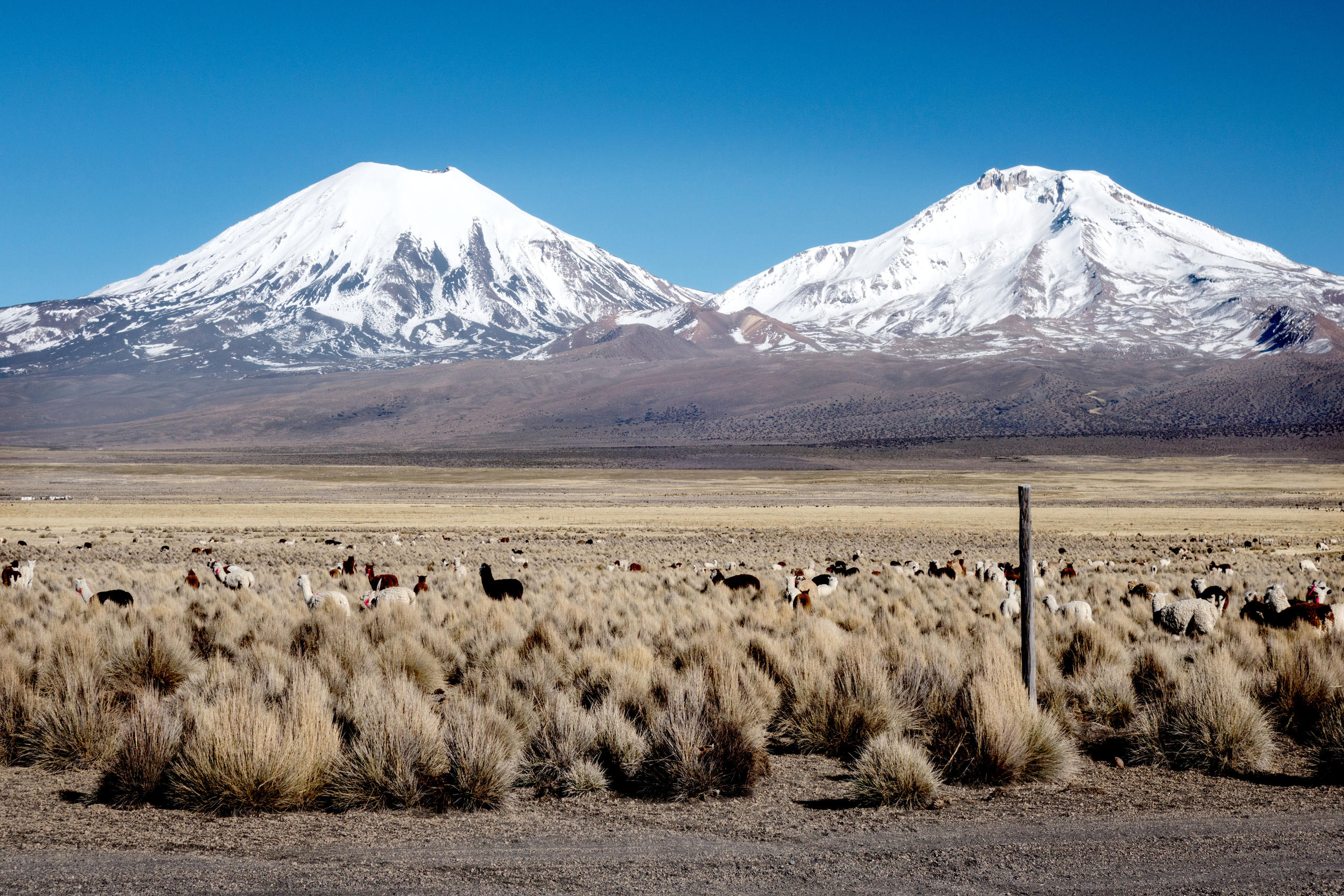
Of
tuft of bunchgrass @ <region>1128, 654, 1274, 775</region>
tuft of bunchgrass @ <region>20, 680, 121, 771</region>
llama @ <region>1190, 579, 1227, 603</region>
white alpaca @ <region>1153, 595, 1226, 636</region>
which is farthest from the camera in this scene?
llama @ <region>1190, 579, 1227, 603</region>

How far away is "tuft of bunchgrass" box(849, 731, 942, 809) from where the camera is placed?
262 inches

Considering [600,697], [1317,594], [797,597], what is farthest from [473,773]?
[1317,594]

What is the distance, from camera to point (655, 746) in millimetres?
7188

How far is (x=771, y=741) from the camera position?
837 centimetres

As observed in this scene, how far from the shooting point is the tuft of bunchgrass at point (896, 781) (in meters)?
6.64

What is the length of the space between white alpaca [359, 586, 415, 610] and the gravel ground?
743cm

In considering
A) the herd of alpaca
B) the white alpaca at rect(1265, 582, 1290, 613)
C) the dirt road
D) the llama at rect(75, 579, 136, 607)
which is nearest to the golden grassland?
the llama at rect(75, 579, 136, 607)

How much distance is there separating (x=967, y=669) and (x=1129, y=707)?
1367 mm

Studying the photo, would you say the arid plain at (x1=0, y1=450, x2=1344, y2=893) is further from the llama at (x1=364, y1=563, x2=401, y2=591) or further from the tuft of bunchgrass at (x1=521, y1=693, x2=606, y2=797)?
the llama at (x1=364, y1=563, x2=401, y2=591)

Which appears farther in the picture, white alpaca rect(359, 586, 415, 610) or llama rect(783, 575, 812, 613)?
llama rect(783, 575, 812, 613)

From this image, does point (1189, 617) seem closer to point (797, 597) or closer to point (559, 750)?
point (797, 597)

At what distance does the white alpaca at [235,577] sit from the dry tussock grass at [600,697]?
1.78 m

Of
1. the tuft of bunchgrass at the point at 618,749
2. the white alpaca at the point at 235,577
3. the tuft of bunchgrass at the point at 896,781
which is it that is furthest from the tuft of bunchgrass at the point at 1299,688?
the white alpaca at the point at 235,577

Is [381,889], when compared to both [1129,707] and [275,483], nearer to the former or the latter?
[1129,707]
